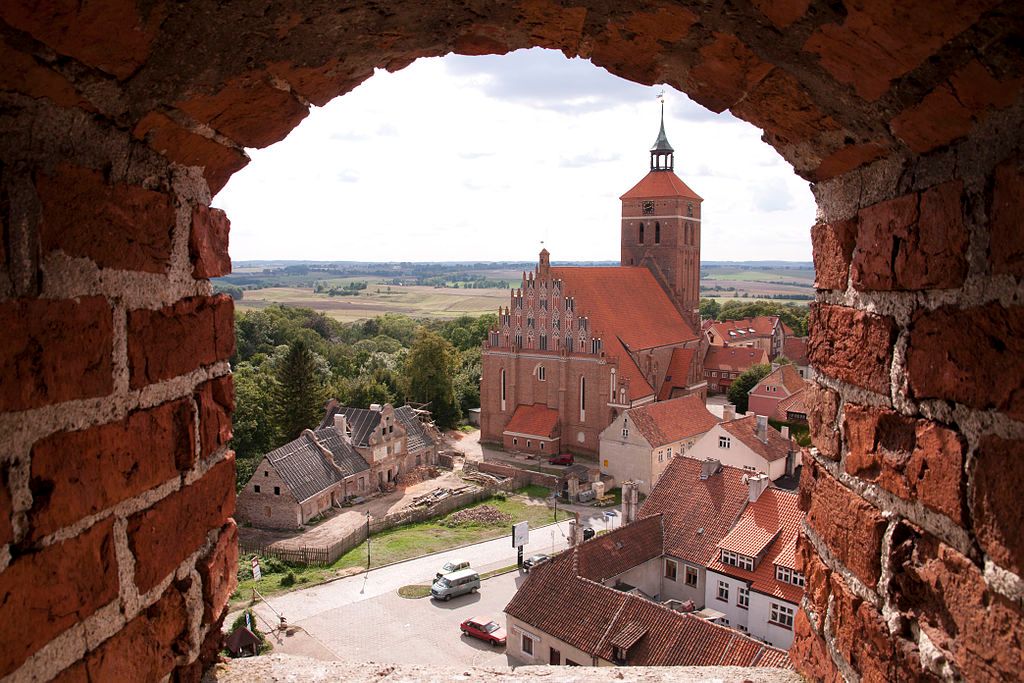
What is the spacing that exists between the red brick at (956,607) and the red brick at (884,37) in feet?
3.82

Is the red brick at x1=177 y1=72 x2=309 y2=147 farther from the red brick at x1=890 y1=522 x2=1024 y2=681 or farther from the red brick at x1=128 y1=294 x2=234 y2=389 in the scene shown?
the red brick at x1=890 y1=522 x2=1024 y2=681

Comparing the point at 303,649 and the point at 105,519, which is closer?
the point at 105,519

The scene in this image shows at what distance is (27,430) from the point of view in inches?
68.7

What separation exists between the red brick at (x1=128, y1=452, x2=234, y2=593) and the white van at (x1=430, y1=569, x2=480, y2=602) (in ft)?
61.0

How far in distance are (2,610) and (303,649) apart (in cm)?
1740

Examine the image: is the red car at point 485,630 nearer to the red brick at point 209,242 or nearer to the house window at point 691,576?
the house window at point 691,576

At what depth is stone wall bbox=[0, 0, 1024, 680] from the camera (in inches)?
66.7

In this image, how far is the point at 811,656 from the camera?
9.07 ft

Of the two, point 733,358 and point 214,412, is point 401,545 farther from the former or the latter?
point 733,358

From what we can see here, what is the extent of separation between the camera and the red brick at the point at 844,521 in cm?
227

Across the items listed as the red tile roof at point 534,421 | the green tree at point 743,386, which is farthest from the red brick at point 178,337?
the green tree at point 743,386

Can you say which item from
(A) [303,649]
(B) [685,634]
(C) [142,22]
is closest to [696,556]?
(B) [685,634]

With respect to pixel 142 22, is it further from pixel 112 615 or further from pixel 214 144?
pixel 112 615

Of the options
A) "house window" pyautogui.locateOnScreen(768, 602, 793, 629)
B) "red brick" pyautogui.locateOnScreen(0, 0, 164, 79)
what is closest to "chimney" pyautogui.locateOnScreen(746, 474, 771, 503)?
"house window" pyautogui.locateOnScreen(768, 602, 793, 629)
